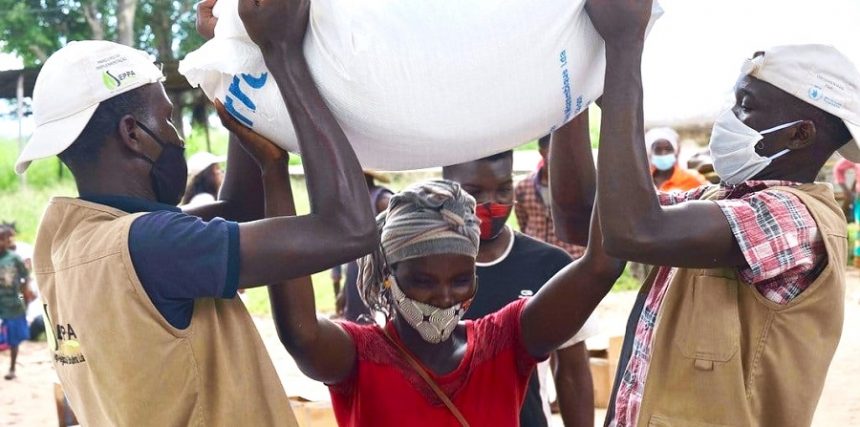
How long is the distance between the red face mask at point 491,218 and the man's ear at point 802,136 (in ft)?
4.53

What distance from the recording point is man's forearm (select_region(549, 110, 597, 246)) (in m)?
2.29

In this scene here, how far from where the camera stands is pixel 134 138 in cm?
178

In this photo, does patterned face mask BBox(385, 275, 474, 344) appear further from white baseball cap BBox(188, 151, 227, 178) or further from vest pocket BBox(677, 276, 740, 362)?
white baseball cap BBox(188, 151, 227, 178)

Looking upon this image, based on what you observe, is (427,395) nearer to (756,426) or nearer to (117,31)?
(756,426)

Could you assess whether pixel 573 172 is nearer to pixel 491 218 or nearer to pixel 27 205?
pixel 491 218

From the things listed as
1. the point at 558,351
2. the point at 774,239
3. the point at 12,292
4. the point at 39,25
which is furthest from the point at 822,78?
the point at 39,25

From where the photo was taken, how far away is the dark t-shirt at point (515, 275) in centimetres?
307

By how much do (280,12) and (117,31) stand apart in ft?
38.5

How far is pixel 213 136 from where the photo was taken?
41.4 ft

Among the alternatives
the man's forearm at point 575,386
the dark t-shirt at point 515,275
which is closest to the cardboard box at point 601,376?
the man's forearm at point 575,386

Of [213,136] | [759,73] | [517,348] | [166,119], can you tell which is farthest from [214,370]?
[213,136]

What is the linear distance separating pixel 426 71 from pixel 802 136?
0.84 metres

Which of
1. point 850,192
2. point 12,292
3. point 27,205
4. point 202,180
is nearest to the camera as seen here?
point 202,180

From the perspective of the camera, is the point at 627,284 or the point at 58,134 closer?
the point at 58,134
